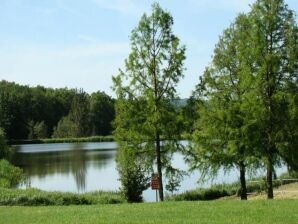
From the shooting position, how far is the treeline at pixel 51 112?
12406cm

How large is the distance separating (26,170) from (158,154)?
1273 inches

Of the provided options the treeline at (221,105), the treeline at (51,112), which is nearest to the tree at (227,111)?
the treeline at (221,105)

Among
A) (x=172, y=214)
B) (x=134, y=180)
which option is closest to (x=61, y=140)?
(x=134, y=180)

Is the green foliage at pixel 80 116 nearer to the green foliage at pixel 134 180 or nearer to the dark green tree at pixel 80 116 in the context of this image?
the dark green tree at pixel 80 116

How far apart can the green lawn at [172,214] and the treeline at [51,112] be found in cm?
10566

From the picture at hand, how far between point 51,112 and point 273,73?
401ft

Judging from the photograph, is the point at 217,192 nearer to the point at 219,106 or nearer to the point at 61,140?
the point at 219,106

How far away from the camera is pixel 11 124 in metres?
123

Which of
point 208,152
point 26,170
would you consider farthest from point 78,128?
point 208,152

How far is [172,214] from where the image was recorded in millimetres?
13211

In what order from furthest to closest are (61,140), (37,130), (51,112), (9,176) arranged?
(51,112), (37,130), (61,140), (9,176)

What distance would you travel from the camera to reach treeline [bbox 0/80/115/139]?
4884 inches

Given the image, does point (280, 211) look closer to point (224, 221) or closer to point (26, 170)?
point (224, 221)

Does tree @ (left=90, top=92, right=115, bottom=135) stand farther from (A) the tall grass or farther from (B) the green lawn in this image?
(B) the green lawn
